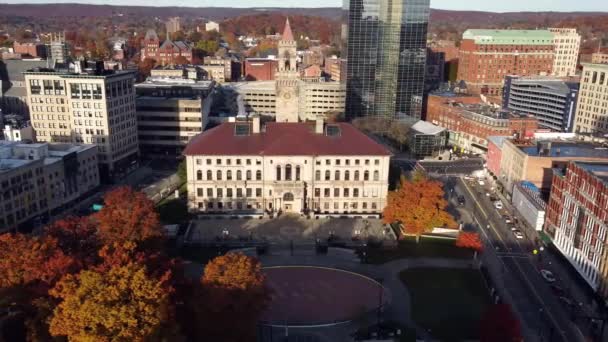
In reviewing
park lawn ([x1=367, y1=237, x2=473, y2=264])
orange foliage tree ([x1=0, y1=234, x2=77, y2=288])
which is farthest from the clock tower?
orange foliage tree ([x1=0, y1=234, x2=77, y2=288])

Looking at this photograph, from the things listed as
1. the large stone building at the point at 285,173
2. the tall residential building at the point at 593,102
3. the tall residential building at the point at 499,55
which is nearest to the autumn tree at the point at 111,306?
the large stone building at the point at 285,173

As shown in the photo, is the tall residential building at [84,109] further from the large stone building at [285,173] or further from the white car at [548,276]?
the white car at [548,276]

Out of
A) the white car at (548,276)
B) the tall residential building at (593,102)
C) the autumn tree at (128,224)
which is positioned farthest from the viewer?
the tall residential building at (593,102)

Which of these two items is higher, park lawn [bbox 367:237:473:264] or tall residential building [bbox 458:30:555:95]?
tall residential building [bbox 458:30:555:95]

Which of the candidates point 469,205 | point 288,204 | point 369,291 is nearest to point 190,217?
point 288,204

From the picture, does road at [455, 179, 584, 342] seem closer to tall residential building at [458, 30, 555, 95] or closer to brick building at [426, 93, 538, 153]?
brick building at [426, 93, 538, 153]

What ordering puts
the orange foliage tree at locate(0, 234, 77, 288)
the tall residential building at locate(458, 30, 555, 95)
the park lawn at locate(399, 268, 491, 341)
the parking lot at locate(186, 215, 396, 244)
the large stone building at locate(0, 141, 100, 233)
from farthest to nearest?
the tall residential building at locate(458, 30, 555, 95) → the parking lot at locate(186, 215, 396, 244) → the large stone building at locate(0, 141, 100, 233) → the park lawn at locate(399, 268, 491, 341) → the orange foliage tree at locate(0, 234, 77, 288)

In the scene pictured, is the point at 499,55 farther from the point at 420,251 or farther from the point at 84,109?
the point at 84,109
